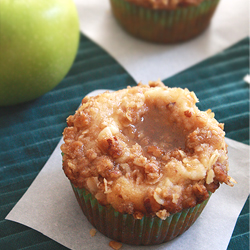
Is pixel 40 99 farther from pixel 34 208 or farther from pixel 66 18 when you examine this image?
pixel 34 208

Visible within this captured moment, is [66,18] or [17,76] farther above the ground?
[66,18]

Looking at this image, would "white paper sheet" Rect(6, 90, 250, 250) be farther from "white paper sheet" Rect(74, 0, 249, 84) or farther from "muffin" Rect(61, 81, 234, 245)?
"white paper sheet" Rect(74, 0, 249, 84)

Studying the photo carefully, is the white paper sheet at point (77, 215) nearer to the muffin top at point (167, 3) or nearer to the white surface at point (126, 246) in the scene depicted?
the white surface at point (126, 246)

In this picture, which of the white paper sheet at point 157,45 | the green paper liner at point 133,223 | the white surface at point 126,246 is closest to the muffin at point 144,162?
the green paper liner at point 133,223

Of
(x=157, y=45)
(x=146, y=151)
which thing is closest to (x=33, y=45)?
(x=146, y=151)

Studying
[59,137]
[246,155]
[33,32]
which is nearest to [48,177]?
[59,137]

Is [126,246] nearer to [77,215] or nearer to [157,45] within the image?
[77,215]
